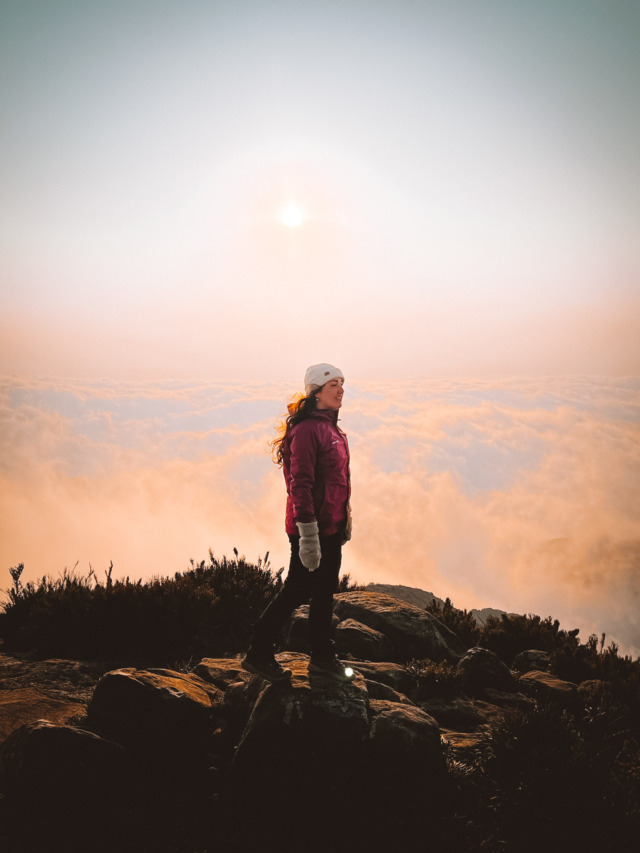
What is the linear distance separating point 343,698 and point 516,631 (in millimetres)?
5164

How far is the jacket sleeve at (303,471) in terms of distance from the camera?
342 cm

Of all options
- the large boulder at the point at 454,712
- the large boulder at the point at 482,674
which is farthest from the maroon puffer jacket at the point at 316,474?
the large boulder at the point at 482,674

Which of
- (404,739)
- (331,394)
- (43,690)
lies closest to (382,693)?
(404,739)

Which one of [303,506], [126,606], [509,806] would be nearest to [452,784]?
[509,806]

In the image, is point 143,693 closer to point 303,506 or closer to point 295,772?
point 295,772

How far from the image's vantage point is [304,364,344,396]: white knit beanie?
12.4ft

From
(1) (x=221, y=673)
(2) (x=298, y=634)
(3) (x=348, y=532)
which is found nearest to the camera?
(3) (x=348, y=532)

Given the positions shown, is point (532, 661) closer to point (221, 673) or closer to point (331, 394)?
point (221, 673)

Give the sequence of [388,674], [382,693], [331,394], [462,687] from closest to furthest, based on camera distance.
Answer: [331,394], [382,693], [388,674], [462,687]

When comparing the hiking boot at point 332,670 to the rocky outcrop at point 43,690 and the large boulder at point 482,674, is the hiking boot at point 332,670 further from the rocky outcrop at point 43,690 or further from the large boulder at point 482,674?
the large boulder at point 482,674

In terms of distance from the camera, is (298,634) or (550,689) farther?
(298,634)

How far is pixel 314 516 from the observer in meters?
3.45

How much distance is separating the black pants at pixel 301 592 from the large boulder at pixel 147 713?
25.1 inches

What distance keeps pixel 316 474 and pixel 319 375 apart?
0.73m
